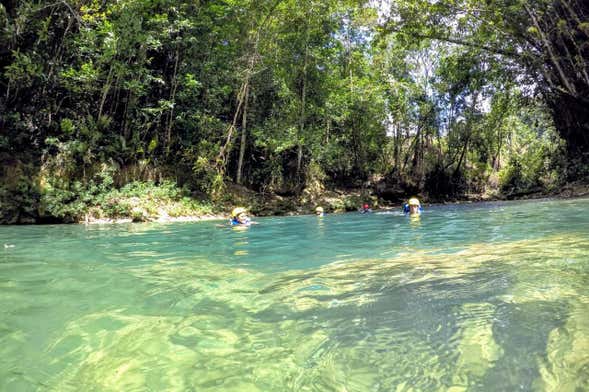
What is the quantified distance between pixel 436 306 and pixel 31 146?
18.8 meters

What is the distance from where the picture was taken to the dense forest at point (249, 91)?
642 inches

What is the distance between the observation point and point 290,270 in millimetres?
5297

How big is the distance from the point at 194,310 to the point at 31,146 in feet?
56.9

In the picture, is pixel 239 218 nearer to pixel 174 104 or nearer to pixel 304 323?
pixel 174 104

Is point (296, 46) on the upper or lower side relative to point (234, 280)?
upper

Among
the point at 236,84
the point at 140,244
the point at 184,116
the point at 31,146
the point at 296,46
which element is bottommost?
the point at 140,244

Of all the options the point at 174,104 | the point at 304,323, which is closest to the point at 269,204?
the point at 174,104

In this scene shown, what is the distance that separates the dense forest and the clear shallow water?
1240cm

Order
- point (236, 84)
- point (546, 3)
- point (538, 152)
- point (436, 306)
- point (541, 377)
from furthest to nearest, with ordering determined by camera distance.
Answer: point (538, 152) < point (236, 84) < point (546, 3) < point (436, 306) < point (541, 377)

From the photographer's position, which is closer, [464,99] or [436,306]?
[436,306]

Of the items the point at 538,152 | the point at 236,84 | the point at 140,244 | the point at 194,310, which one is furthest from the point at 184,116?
the point at 538,152

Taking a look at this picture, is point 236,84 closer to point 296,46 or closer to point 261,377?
point 296,46

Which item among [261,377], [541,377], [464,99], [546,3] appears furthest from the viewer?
[464,99]

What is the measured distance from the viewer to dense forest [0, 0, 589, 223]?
53.5 feet
